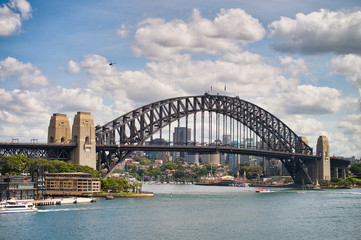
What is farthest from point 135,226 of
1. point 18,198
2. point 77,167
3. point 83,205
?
point 77,167

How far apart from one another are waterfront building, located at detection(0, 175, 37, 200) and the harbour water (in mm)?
8672

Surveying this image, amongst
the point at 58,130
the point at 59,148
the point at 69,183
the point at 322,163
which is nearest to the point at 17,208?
the point at 69,183

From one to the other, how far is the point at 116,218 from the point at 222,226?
1468 cm

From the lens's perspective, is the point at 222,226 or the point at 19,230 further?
the point at 222,226

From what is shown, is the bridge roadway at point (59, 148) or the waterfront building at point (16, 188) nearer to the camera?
the waterfront building at point (16, 188)

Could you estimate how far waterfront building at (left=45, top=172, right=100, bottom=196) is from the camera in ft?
352

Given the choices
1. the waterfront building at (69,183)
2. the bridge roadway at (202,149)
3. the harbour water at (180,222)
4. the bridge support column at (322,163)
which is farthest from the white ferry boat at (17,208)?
the bridge support column at (322,163)

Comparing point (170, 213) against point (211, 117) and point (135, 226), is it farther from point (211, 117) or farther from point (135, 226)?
point (211, 117)

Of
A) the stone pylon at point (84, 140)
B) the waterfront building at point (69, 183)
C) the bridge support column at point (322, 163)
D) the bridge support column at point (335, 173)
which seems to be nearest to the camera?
the waterfront building at point (69, 183)

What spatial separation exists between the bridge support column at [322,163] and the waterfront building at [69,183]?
9111 centimetres

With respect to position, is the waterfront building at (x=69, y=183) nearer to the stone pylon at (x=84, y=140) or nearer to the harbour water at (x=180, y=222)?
the stone pylon at (x=84, y=140)

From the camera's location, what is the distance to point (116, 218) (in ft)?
247

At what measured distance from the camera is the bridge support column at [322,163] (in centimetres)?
17925

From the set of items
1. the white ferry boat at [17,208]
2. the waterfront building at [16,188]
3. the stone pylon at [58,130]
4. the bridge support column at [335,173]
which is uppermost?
the stone pylon at [58,130]
